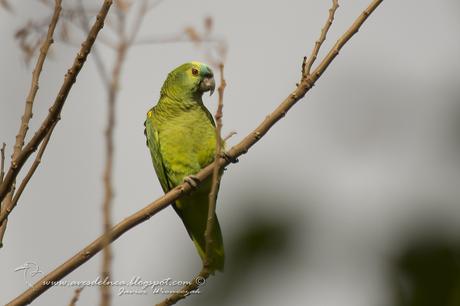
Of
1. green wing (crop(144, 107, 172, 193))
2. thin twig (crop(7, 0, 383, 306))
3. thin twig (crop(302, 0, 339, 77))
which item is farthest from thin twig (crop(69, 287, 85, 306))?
green wing (crop(144, 107, 172, 193))

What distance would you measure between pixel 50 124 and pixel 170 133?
263 centimetres

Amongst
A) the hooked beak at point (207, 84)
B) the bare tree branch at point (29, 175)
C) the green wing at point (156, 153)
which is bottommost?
the bare tree branch at point (29, 175)

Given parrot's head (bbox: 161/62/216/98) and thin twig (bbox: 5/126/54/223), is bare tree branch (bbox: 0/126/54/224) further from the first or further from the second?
parrot's head (bbox: 161/62/216/98)

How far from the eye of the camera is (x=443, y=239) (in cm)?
479

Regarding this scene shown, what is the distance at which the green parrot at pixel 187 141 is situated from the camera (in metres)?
5.32

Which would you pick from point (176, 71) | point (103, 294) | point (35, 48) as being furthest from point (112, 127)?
point (176, 71)

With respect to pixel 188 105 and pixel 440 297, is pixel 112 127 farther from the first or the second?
pixel 188 105

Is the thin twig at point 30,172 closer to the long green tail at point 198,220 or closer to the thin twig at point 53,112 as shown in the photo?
the thin twig at point 53,112

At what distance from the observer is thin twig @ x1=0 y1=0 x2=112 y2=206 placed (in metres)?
2.78

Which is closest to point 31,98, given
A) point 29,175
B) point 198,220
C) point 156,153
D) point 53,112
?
point 53,112

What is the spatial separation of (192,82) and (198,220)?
1.33 meters

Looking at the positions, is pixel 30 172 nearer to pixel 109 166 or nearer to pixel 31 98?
pixel 31 98

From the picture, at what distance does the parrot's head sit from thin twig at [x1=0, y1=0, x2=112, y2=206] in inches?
120

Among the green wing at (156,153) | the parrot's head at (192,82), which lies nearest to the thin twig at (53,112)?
the green wing at (156,153)
